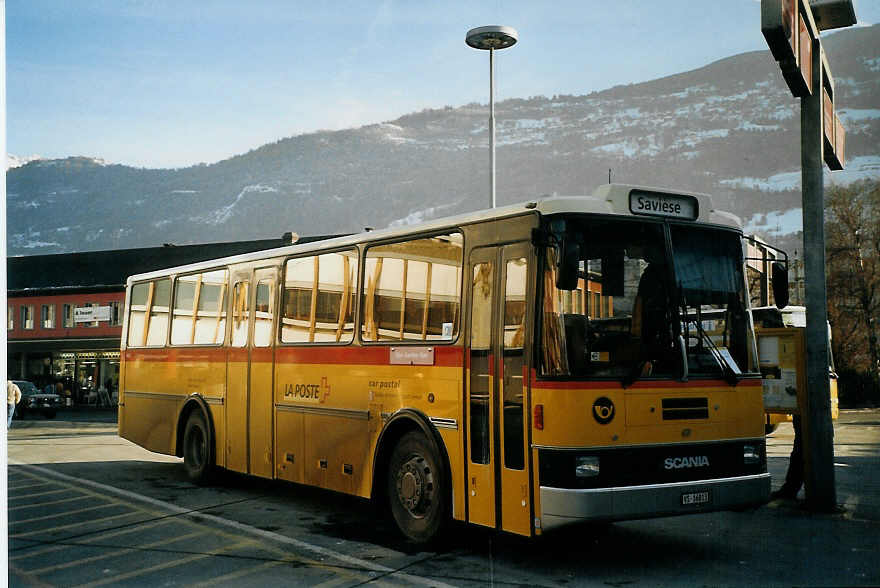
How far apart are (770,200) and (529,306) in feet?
30.0

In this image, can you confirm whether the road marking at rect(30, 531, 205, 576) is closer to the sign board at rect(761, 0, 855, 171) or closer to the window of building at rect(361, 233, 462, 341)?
the window of building at rect(361, 233, 462, 341)

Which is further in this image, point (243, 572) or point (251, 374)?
point (251, 374)

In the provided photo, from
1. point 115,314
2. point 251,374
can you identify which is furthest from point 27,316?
point 251,374

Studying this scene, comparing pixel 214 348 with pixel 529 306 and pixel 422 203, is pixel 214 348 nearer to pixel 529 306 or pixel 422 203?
pixel 529 306

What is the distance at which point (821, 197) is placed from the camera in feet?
35.5

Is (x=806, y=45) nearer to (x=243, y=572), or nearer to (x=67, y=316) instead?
(x=243, y=572)

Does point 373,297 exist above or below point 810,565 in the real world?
above

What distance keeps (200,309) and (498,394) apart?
7.22 m

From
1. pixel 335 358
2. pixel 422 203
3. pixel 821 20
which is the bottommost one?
pixel 335 358

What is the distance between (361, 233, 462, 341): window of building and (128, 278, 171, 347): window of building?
20.2ft

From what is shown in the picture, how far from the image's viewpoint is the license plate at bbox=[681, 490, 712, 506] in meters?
7.47

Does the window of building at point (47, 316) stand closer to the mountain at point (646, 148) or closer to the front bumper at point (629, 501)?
the mountain at point (646, 148)

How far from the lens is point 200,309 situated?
13.9 meters

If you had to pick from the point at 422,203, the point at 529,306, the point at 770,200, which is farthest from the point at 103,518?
the point at 422,203
